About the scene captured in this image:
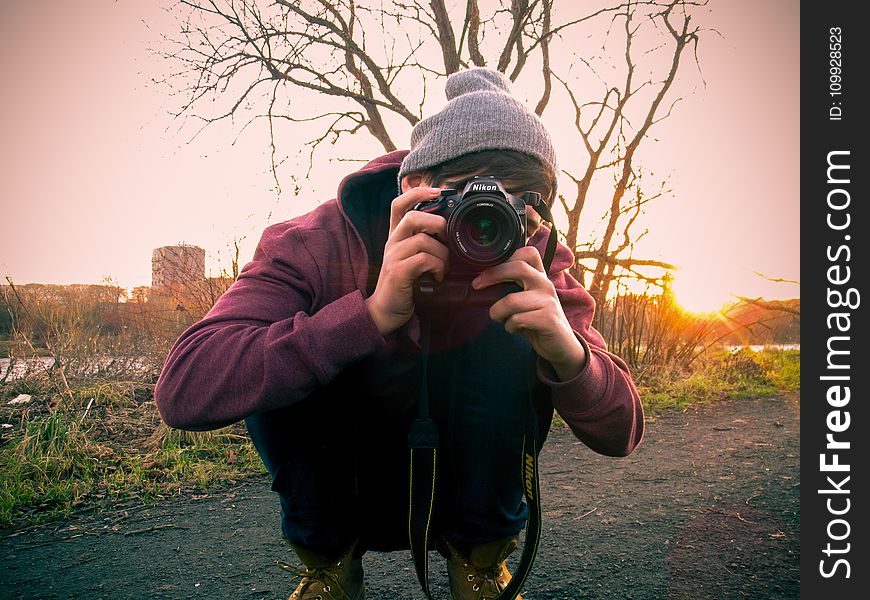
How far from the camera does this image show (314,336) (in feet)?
2.97

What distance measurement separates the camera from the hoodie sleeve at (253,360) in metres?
0.90

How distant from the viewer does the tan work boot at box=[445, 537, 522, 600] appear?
1.17 metres

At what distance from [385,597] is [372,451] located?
488mm

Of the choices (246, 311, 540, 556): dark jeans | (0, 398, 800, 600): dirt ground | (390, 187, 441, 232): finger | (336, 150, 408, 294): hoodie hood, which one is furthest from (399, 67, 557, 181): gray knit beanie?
(0, 398, 800, 600): dirt ground

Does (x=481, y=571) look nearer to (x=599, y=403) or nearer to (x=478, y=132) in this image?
(x=599, y=403)

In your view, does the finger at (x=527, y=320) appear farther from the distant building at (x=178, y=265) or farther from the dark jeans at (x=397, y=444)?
the distant building at (x=178, y=265)

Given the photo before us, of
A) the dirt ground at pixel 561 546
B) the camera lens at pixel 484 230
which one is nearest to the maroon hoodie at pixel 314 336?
the camera lens at pixel 484 230

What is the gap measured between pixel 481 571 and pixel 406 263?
77cm

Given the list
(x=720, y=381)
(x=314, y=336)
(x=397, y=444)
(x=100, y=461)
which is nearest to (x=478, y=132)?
(x=314, y=336)

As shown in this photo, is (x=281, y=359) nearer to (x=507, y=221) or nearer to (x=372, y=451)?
(x=372, y=451)

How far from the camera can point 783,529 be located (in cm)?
169

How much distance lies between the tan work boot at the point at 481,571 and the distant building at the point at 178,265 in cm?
321

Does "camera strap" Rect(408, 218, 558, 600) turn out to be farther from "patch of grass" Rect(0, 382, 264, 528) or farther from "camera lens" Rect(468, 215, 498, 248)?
"patch of grass" Rect(0, 382, 264, 528)
